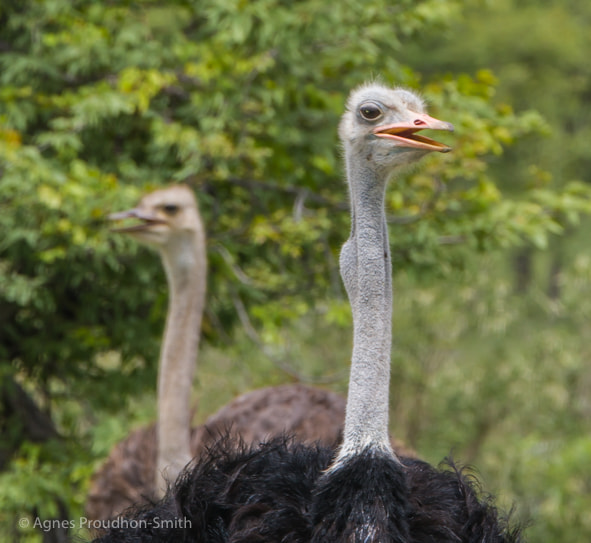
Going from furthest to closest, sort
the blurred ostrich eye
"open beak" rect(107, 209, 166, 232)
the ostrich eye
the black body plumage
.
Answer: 1. the ostrich eye
2. "open beak" rect(107, 209, 166, 232)
3. the blurred ostrich eye
4. the black body plumage

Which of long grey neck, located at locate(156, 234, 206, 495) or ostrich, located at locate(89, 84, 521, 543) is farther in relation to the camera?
long grey neck, located at locate(156, 234, 206, 495)

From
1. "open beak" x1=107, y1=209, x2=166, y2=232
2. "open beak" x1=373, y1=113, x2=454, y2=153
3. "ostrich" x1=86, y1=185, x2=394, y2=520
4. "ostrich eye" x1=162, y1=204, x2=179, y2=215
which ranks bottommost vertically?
"ostrich" x1=86, y1=185, x2=394, y2=520

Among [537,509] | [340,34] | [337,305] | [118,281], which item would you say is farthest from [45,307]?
[537,509]

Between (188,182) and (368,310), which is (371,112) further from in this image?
(188,182)

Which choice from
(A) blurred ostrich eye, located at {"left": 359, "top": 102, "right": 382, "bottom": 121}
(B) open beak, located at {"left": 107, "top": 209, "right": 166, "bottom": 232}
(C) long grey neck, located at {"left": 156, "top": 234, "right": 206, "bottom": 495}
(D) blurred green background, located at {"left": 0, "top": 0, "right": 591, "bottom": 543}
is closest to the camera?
(A) blurred ostrich eye, located at {"left": 359, "top": 102, "right": 382, "bottom": 121}

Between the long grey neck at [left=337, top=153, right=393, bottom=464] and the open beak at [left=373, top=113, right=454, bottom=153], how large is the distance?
10 centimetres

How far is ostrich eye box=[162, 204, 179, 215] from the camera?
4267 millimetres

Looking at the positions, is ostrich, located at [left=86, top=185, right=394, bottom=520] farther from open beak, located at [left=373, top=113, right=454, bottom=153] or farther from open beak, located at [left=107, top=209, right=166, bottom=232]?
open beak, located at [left=373, top=113, right=454, bottom=153]

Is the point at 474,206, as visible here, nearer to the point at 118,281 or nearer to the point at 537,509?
the point at 118,281

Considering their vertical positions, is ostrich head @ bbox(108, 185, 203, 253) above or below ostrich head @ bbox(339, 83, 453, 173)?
below

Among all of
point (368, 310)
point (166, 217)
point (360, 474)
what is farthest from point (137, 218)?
point (360, 474)

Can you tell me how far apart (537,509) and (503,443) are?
123cm

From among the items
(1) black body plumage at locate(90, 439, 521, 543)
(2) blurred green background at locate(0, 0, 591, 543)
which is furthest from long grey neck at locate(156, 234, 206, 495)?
(1) black body plumage at locate(90, 439, 521, 543)

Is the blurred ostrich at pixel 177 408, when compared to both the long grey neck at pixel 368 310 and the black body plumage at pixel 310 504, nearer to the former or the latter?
the black body plumage at pixel 310 504
